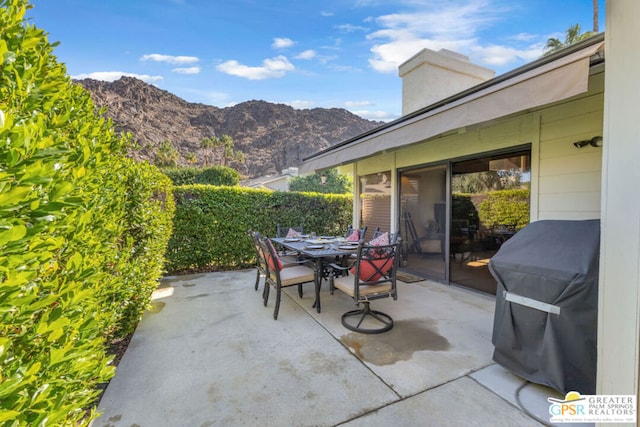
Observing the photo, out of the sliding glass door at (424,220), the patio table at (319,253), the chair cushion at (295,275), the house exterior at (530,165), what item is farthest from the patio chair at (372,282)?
the sliding glass door at (424,220)

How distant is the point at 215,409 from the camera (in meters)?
1.96

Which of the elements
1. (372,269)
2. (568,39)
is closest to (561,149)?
(372,269)

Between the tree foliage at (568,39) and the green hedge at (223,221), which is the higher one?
the tree foliage at (568,39)

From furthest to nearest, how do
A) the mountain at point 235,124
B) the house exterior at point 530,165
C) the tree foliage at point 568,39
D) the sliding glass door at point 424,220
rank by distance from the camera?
the mountain at point 235,124 → the tree foliage at point 568,39 → the sliding glass door at point 424,220 → the house exterior at point 530,165

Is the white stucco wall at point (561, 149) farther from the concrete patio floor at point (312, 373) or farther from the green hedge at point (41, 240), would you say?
the green hedge at point (41, 240)

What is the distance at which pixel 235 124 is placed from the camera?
4606cm

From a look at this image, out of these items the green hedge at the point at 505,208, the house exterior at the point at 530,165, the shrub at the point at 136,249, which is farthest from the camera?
the green hedge at the point at 505,208

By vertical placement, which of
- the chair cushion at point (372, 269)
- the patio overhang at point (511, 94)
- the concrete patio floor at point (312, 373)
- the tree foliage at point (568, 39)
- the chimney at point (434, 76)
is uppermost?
the tree foliage at point (568, 39)

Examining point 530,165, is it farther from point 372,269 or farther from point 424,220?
point 372,269

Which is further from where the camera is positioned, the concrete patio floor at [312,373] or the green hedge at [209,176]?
the green hedge at [209,176]

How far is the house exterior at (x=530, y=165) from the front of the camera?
1269mm

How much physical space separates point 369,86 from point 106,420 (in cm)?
1082

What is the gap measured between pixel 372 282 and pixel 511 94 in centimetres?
228

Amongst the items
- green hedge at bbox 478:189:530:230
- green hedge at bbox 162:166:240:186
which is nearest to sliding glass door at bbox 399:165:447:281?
green hedge at bbox 478:189:530:230
